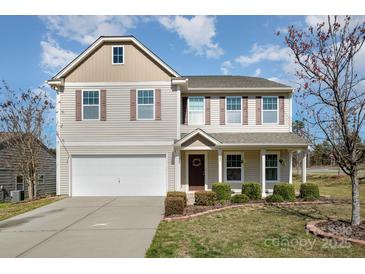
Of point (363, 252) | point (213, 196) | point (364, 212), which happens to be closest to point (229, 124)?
point (213, 196)

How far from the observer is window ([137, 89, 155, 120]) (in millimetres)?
15398

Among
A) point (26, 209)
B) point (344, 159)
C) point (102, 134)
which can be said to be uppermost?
point (102, 134)

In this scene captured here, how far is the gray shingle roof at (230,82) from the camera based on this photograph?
1678 centimetres

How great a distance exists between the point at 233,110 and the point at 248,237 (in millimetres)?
10132

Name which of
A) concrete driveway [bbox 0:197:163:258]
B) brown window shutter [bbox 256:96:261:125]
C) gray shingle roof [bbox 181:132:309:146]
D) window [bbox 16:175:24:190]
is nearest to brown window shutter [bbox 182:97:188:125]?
gray shingle roof [bbox 181:132:309:146]

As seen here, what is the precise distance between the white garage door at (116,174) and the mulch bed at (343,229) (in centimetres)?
862

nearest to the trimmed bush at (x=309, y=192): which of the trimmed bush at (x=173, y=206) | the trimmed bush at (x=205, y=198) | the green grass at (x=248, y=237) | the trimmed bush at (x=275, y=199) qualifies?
the trimmed bush at (x=275, y=199)

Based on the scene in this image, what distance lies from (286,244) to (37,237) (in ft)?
19.4

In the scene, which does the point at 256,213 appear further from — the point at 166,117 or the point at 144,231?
the point at 166,117

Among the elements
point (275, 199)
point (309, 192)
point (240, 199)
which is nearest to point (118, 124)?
point (240, 199)

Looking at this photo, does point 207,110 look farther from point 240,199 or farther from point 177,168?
point 240,199

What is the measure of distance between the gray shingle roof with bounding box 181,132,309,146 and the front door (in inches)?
57.8

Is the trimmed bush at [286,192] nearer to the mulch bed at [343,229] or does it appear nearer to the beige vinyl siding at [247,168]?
the beige vinyl siding at [247,168]

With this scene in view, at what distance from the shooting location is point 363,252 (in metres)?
6.05
